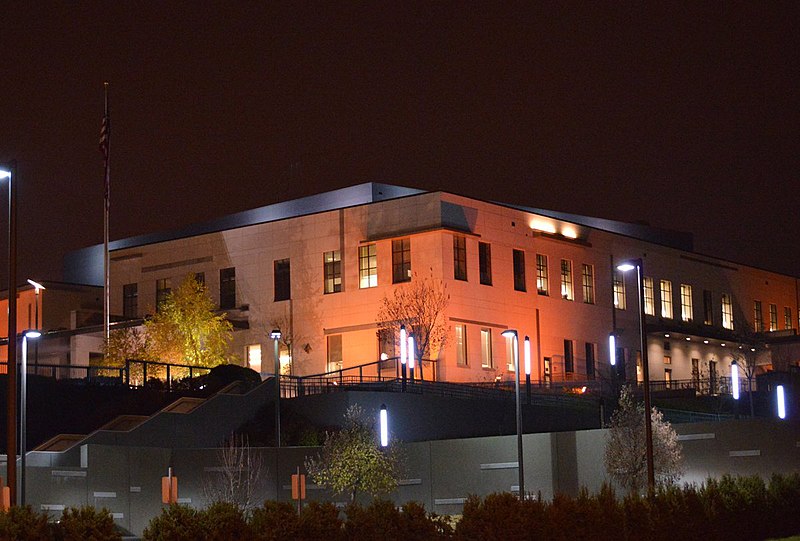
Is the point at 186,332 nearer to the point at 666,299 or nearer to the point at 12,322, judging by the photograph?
the point at 666,299

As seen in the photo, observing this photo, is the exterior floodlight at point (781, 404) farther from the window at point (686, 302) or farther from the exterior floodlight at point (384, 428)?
the window at point (686, 302)

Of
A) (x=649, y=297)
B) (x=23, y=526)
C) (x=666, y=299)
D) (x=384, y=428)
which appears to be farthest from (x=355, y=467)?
(x=666, y=299)

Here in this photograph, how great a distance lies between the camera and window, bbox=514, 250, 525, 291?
71.1 m

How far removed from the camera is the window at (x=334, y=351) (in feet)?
225

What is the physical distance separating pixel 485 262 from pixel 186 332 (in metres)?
17.0

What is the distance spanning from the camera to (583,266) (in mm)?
76750

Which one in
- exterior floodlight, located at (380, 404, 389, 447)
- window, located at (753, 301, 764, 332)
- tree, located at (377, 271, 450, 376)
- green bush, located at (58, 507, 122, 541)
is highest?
window, located at (753, 301, 764, 332)

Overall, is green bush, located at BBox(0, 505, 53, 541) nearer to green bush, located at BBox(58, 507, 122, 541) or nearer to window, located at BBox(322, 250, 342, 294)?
green bush, located at BBox(58, 507, 122, 541)

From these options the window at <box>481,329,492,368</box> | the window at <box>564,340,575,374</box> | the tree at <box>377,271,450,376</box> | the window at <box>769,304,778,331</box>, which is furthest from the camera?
the window at <box>769,304,778,331</box>

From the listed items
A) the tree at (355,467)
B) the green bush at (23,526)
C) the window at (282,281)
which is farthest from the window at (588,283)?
the green bush at (23,526)

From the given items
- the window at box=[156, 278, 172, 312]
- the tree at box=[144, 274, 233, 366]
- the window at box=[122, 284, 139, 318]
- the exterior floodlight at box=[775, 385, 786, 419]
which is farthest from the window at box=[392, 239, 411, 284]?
the exterior floodlight at box=[775, 385, 786, 419]

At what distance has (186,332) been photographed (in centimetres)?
6322

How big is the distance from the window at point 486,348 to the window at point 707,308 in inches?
1021

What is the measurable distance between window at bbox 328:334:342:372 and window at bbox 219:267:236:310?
8.12 m
